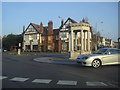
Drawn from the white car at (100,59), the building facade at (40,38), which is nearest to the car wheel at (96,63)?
the white car at (100,59)

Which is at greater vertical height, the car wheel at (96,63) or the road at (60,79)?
the car wheel at (96,63)

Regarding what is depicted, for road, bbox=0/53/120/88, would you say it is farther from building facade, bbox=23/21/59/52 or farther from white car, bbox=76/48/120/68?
building facade, bbox=23/21/59/52

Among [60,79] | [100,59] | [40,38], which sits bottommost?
[60,79]

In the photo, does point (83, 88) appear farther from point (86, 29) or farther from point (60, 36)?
point (60, 36)

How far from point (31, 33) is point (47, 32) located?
6993mm

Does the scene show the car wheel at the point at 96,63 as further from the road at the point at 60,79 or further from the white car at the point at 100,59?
the road at the point at 60,79

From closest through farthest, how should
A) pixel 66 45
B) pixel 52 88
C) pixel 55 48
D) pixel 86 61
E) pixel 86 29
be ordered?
pixel 52 88
pixel 86 61
pixel 86 29
pixel 66 45
pixel 55 48

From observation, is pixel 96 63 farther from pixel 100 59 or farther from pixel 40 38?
pixel 40 38

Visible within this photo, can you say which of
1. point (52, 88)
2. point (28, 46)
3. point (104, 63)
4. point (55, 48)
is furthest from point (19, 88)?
point (28, 46)

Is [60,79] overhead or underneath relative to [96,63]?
underneath

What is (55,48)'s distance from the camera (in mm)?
51031

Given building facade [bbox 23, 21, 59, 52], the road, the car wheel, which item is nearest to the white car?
the car wheel

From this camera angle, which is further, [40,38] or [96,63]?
[40,38]

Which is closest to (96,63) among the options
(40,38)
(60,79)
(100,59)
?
(100,59)
